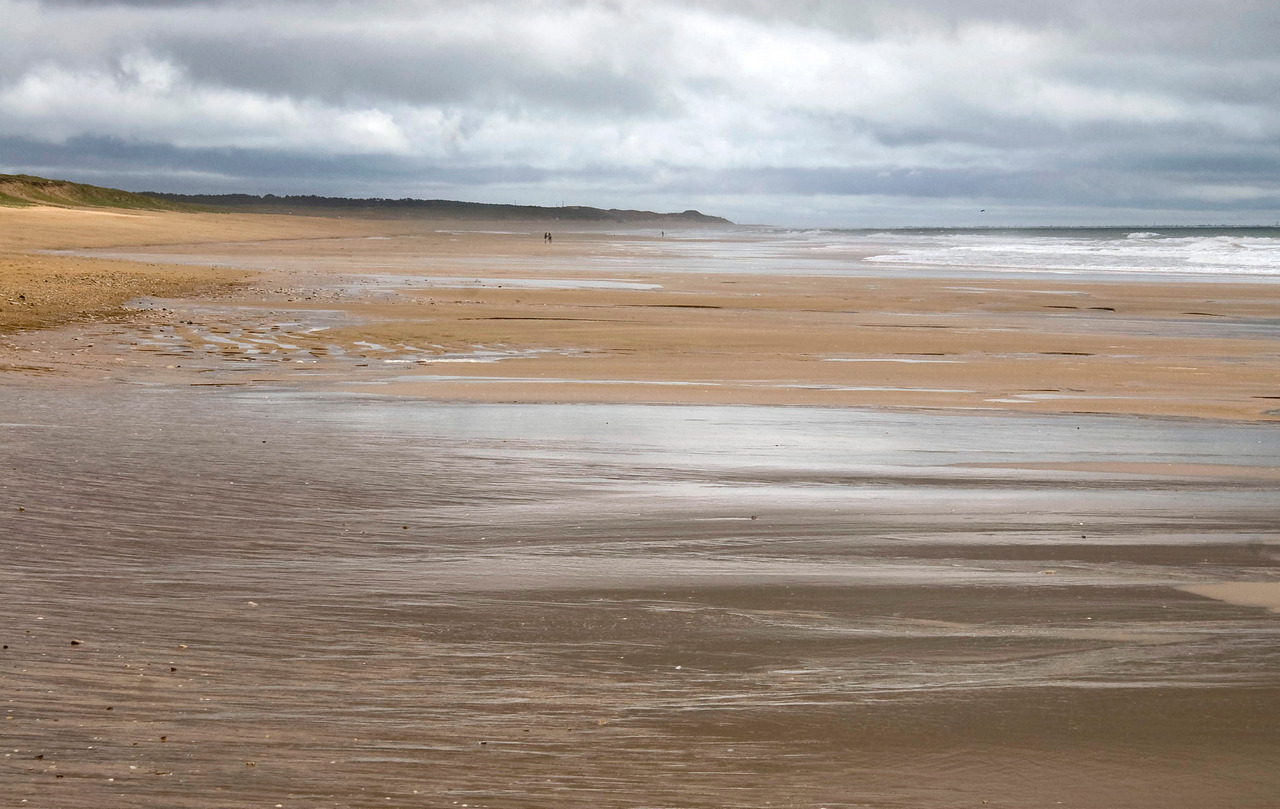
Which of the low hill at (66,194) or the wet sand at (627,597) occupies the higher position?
the low hill at (66,194)

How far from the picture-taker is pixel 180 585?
5.25 meters

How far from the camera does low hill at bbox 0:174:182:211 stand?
359 feet

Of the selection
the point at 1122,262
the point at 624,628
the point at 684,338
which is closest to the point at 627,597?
the point at 624,628

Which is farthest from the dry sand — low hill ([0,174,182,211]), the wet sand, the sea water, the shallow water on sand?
low hill ([0,174,182,211])

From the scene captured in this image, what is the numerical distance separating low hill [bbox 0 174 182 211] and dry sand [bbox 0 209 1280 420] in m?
86.8

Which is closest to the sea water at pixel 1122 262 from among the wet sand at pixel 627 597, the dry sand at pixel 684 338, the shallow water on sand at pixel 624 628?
the dry sand at pixel 684 338

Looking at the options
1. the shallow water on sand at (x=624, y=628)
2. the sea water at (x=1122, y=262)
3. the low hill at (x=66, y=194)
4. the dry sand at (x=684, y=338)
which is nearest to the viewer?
the shallow water on sand at (x=624, y=628)

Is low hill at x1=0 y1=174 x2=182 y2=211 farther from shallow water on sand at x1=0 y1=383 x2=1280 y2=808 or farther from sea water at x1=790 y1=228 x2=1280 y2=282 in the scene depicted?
shallow water on sand at x1=0 y1=383 x2=1280 y2=808

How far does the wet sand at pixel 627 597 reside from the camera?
3.58 meters

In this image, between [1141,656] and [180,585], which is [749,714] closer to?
[1141,656]

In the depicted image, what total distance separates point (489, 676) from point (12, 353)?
38.5 ft

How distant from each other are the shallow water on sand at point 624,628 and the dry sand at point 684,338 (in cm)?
425

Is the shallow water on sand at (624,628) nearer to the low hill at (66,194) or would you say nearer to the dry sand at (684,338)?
the dry sand at (684,338)

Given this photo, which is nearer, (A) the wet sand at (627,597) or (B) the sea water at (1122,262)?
(A) the wet sand at (627,597)
